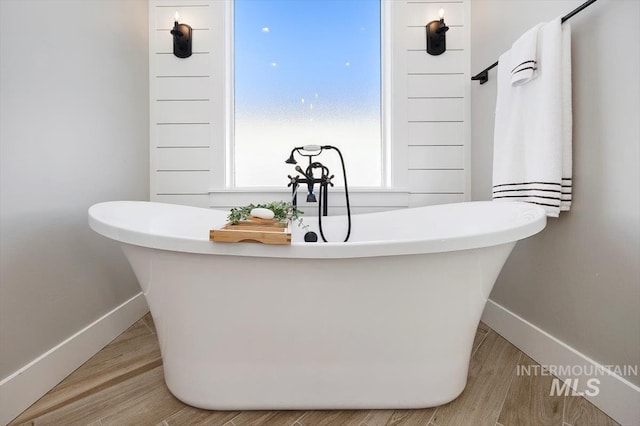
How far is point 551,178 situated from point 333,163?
120cm

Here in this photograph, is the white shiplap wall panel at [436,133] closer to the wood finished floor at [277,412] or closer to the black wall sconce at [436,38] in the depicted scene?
the black wall sconce at [436,38]

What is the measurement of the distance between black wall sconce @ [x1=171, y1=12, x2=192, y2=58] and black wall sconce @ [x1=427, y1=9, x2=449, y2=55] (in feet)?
4.95

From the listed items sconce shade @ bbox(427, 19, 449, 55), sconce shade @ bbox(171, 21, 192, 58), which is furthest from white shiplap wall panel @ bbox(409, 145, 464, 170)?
sconce shade @ bbox(171, 21, 192, 58)

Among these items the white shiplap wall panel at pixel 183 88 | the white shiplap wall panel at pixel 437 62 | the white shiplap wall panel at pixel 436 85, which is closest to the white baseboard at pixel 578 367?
the white shiplap wall panel at pixel 436 85

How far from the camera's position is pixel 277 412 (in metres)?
0.96

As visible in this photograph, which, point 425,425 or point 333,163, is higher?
point 333,163

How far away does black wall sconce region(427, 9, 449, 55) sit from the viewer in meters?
1.70

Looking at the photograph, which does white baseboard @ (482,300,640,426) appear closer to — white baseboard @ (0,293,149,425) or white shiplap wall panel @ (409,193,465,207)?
white shiplap wall panel @ (409,193,465,207)

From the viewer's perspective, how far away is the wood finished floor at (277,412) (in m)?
0.91

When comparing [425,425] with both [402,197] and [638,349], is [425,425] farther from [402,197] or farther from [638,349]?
[402,197]

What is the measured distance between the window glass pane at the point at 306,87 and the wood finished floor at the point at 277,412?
1.25 metres

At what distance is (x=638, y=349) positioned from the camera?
2.90ft

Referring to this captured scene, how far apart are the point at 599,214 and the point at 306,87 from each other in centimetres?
170

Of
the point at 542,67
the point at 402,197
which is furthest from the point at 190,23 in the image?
the point at 542,67
